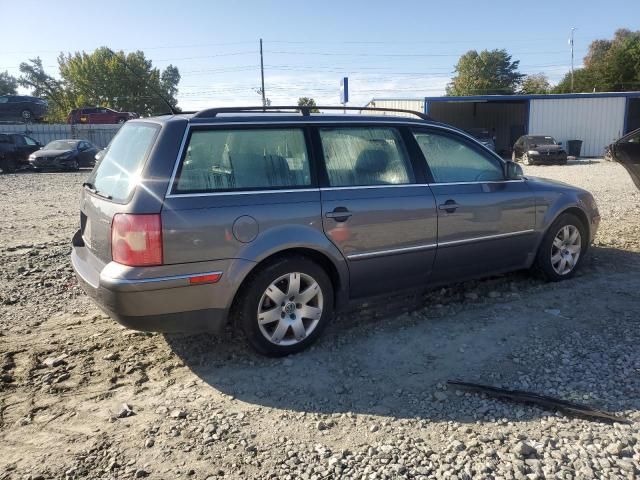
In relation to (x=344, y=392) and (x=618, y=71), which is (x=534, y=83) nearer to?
(x=618, y=71)

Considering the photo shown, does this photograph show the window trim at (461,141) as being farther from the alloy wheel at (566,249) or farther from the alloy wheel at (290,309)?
the alloy wheel at (290,309)

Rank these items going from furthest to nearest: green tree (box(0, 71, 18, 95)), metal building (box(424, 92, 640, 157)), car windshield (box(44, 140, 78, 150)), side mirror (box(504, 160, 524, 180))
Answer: green tree (box(0, 71, 18, 95))
metal building (box(424, 92, 640, 157))
car windshield (box(44, 140, 78, 150))
side mirror (box(504, 160, 524, 180))

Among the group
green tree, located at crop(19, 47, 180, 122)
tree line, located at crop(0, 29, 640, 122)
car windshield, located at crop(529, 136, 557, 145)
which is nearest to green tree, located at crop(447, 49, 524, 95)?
tree line, located at crop(0, 29, 640, 122)

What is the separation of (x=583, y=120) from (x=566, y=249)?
102ft

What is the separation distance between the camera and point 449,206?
4676 millimetres

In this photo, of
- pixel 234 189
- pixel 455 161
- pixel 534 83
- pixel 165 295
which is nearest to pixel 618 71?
pixel 534 83

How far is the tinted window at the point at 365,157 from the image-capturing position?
13.9 ft

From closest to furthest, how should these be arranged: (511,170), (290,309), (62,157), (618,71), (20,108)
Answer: (290,309) < (511,170) < (62,157) < (20,108) < (618,71)

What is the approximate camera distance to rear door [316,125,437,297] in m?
4.14

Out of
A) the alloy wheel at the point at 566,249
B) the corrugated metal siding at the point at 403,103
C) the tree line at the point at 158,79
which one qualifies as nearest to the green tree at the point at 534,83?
the tree line at the point at 158,79

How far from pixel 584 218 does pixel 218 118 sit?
4114 mm

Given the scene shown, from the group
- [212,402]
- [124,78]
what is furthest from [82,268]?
[124,78]

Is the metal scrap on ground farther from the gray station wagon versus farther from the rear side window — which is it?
the rear side window

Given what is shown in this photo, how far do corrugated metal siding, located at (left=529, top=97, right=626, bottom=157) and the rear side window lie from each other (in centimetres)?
3303
